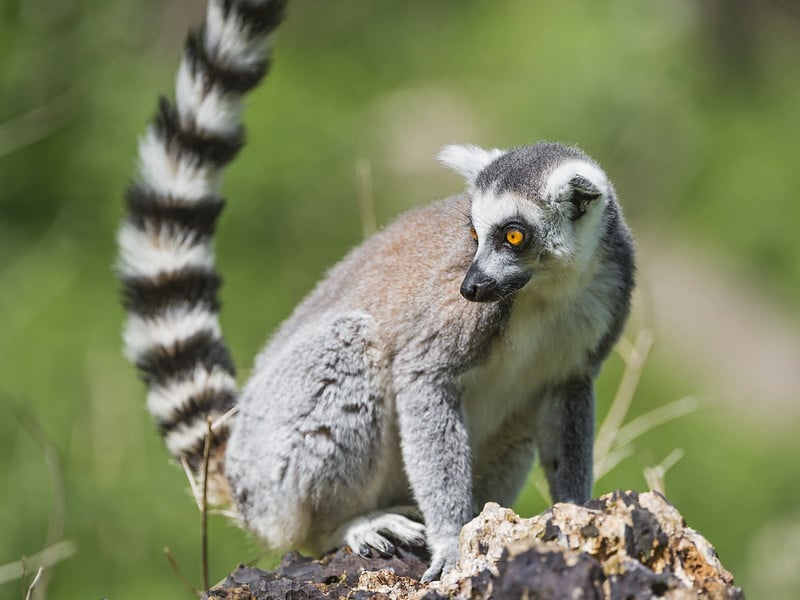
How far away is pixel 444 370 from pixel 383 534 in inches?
26.6

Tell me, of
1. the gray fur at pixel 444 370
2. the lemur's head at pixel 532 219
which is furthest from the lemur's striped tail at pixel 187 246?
the lemur's head at pixel 532 219

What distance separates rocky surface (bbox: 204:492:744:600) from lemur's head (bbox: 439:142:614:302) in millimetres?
937

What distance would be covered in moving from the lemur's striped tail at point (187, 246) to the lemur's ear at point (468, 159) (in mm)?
919

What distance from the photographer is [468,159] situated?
12.7 feet

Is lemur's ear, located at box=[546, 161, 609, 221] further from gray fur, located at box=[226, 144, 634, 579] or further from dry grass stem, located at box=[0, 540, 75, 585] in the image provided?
dry grass stem, located at box=[0, 540, 75, 585]

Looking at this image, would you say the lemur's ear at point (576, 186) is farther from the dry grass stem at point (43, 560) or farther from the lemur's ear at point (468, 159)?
the dry grass stem at point (43, 560)

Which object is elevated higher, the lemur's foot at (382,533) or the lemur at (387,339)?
the lemur at (387,339)

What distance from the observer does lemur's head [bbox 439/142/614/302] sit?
3459mm

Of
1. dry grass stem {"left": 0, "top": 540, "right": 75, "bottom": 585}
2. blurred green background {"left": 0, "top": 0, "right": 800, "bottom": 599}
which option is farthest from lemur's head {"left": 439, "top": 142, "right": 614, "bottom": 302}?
blurred green background {"left": 0, "top": 0, "right": 800, "bottom": 599}

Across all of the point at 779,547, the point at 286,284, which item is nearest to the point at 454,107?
the point at 286,284

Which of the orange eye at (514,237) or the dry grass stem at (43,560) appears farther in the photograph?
the dry grass stem at (43,560)

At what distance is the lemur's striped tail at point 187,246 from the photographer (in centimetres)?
434

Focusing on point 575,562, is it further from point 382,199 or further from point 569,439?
point 382,199


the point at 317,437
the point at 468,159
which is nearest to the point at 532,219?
the point at 468,159
